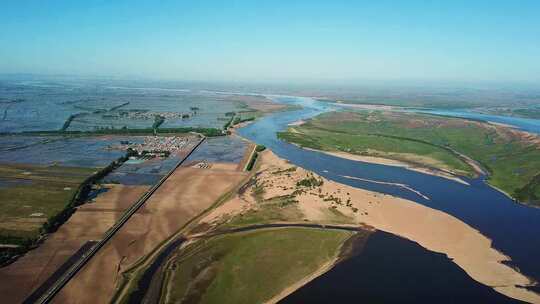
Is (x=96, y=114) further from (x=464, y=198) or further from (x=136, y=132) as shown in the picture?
(x=464, y=198)

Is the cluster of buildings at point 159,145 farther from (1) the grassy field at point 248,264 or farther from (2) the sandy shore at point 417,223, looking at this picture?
(1) the grassy field at point 248,264

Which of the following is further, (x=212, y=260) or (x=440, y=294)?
(x=212, y=260)

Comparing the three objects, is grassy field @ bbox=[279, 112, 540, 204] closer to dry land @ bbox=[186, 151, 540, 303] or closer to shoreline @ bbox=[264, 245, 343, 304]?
dry land @ bbox=[186, 151, 540, 303]

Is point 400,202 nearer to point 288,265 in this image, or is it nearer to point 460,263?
point 460,263

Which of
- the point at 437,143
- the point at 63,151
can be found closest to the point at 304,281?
the point at 63,151

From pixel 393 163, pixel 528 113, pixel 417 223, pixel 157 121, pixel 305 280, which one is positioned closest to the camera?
pixel 305 280

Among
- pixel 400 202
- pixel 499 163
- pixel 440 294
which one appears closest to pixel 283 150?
pixel 400 202
